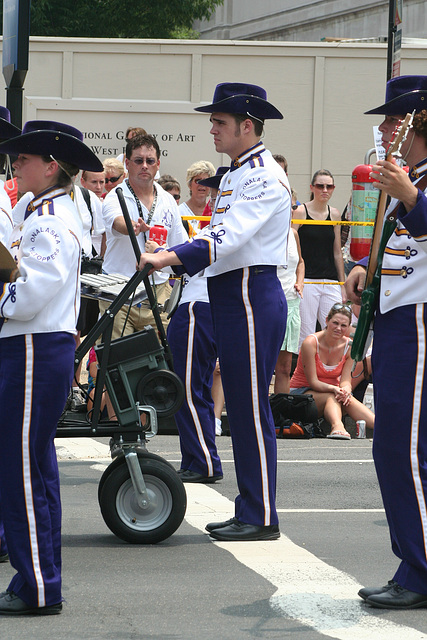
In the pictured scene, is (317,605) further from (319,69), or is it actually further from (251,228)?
(319,69)

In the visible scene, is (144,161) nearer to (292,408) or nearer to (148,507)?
(148,507)

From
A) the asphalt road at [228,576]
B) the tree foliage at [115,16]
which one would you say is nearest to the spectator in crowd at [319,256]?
the asphalt road at [228,576]

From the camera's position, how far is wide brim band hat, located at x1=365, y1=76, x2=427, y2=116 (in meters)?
4.83

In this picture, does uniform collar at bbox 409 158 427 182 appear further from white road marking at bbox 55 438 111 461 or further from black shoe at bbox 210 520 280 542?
white road marking at bbox 55 438 111 461

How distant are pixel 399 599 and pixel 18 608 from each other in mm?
1546

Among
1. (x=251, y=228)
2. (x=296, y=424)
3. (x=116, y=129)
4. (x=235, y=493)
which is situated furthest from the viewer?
(x=116, y=129)

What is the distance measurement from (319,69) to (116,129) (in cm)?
325

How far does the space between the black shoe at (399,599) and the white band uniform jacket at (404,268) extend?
116cm

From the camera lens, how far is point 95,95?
16672 millimetres

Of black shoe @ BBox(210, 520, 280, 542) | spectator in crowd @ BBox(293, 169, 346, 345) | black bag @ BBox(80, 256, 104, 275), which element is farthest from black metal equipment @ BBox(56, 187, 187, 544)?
spectator in crowd @ BBox(293, 169, 346, 345)

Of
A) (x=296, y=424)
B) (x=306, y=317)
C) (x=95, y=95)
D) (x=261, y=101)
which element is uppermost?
(x=95, y=95)

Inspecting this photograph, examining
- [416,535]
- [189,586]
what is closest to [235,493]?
[189,586]

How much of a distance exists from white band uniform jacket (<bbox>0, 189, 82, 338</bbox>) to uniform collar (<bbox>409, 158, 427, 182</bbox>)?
1.39 meters

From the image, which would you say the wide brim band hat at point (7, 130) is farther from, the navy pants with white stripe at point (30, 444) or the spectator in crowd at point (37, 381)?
the navy pants with white stripe at point (30, 444)
